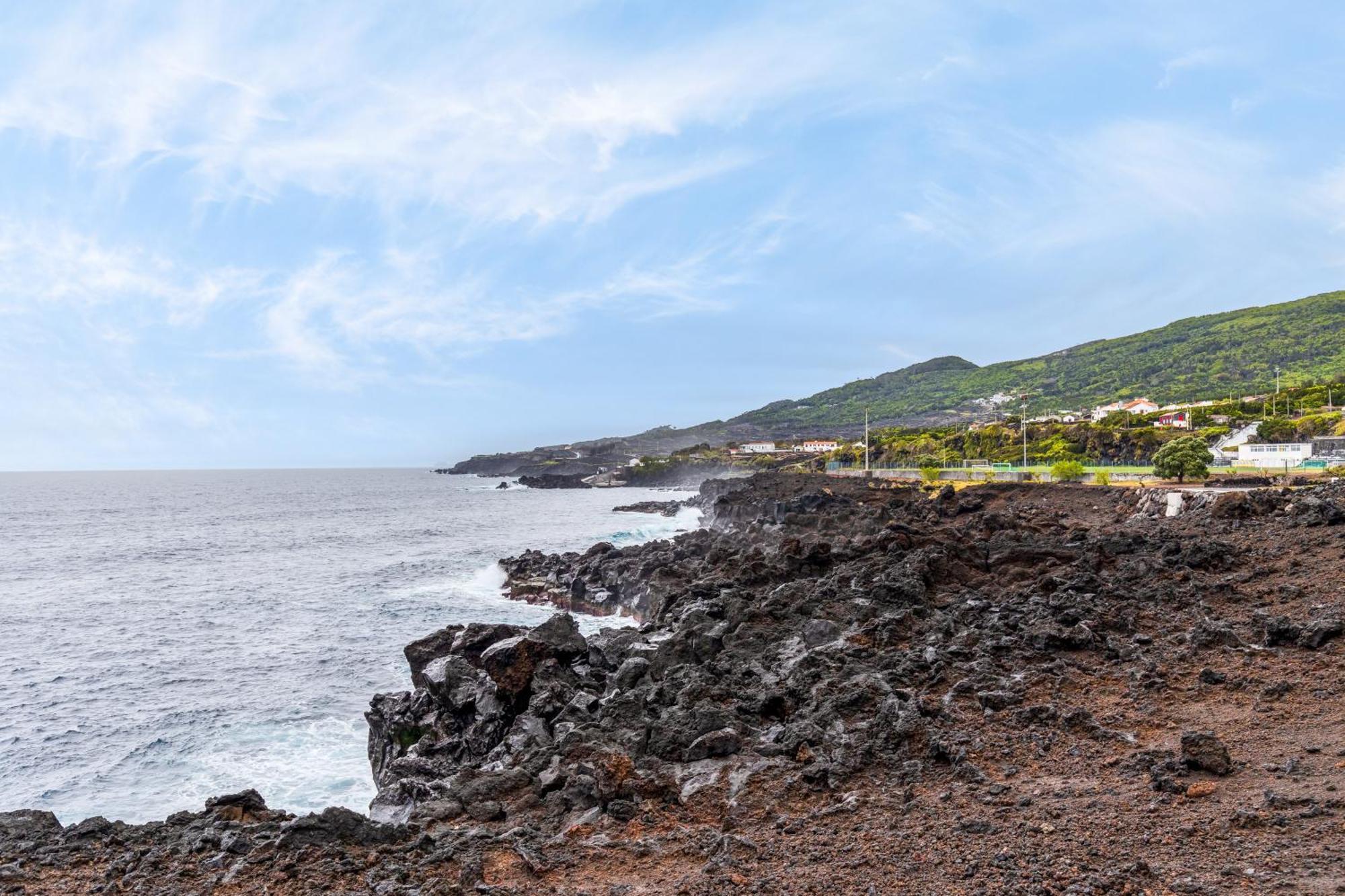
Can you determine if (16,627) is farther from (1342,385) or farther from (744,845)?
(1342,385)

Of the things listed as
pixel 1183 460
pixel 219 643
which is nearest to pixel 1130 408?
pixel 1183 460

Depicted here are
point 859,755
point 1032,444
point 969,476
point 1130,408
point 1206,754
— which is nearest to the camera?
point 1206,754

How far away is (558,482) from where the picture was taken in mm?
170000

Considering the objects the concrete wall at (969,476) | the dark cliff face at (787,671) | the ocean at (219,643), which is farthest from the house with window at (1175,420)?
the dark cliff face at (787,671)

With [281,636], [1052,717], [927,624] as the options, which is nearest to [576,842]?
[1052,717]

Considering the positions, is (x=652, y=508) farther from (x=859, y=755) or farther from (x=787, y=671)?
(x=859, y=755)

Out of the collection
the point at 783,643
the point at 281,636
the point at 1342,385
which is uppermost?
the point at 1342,385

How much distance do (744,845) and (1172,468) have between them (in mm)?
49894

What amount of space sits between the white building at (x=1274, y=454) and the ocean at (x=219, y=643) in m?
46.5

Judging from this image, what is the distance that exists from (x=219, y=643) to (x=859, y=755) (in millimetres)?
29316

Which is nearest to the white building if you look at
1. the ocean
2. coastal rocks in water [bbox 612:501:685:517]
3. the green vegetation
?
the green vegetation

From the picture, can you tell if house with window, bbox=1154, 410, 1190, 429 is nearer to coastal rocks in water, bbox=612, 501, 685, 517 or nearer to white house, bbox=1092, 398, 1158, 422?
white house, bbox=1092, 398, 1158, 422

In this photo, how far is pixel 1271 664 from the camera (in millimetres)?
11898

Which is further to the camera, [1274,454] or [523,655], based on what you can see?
[1274,454]
